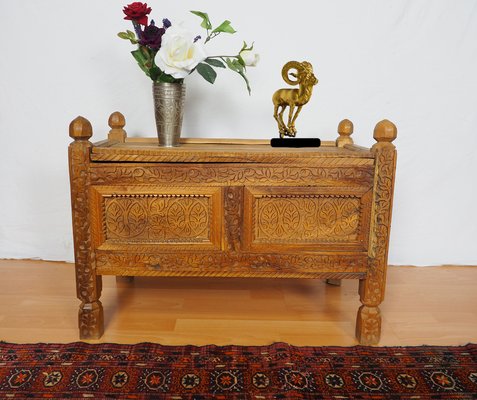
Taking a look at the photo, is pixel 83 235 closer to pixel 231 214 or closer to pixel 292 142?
pixel 231 214

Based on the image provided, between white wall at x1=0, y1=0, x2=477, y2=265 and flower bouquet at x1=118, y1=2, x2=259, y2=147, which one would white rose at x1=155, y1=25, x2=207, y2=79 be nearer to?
flower bouquet at x1=118, y1=2, x2=259, y2=147

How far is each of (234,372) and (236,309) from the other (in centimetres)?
41

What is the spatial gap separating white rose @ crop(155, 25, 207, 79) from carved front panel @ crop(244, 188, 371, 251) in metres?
0.44

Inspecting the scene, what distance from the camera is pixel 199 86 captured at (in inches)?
72.1

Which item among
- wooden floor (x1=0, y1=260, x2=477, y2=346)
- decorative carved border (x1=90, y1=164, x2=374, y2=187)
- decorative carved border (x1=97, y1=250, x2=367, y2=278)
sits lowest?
wooden floor (x1=0, y1=260, x2=477, y2=346)

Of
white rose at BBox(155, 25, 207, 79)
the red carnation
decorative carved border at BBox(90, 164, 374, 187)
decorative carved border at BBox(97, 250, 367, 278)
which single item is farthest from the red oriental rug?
the red carnation

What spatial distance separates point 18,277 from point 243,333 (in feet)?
3.56

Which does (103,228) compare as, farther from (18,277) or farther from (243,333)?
(18,277)

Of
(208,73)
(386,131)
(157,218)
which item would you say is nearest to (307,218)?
(386,131)

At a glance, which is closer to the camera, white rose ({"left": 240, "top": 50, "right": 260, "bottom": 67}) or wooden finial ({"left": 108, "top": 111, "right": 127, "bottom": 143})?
white rose ({"left": 240, "top": 50, "right": 260, "bottom": 67})

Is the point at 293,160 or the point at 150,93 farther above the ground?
the point at 150,93

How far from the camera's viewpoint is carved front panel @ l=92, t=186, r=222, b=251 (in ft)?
4.06

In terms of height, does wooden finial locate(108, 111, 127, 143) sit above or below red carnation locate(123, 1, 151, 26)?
below

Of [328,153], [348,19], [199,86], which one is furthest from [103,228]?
[348,19]
